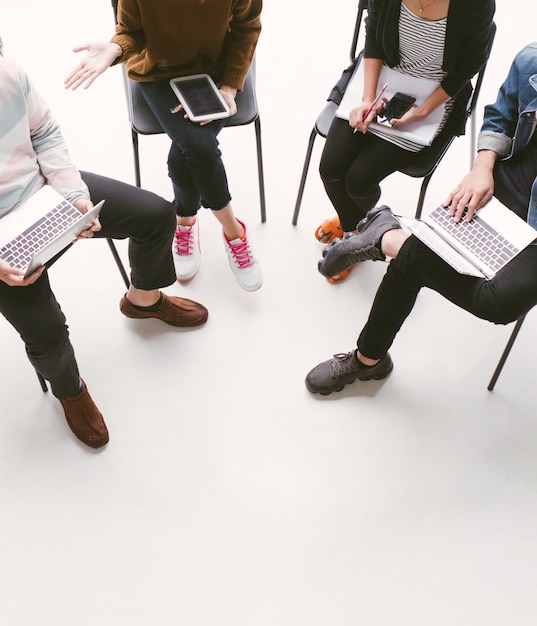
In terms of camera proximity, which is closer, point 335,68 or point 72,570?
point 72,570

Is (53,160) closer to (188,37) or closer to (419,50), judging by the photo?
(188,37)

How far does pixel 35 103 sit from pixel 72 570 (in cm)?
117

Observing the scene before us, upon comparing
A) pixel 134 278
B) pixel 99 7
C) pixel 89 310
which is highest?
pixel 99 7

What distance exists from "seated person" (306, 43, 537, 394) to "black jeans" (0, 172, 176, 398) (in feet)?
1.90

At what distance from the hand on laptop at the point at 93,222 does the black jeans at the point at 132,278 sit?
0.25ft

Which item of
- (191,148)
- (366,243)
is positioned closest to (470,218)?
(366,243)

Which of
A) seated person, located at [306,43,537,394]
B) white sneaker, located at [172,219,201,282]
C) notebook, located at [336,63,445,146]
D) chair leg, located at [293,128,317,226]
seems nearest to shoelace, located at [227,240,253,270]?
white sneaker, located at [172,219,201,282]

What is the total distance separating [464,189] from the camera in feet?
4.92

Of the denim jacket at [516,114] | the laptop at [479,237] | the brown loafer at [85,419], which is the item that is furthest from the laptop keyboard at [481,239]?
the brown loafer at [85,419]

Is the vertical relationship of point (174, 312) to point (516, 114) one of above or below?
below

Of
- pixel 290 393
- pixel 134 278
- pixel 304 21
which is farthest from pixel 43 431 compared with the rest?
pixel 304 21

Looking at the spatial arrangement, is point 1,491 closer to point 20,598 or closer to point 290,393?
point 20,598

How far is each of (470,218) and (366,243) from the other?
0.32 meters

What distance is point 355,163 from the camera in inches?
69.9
